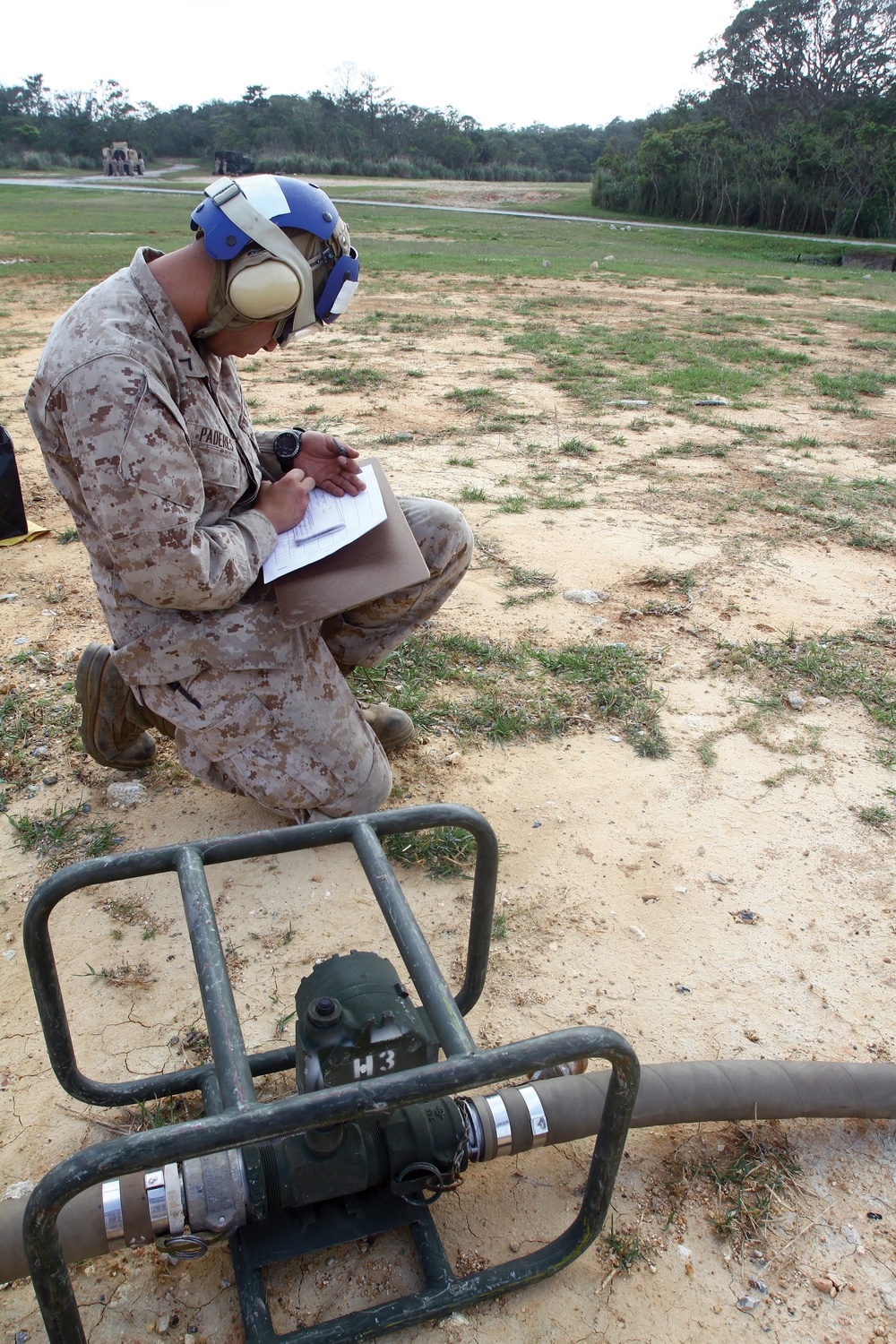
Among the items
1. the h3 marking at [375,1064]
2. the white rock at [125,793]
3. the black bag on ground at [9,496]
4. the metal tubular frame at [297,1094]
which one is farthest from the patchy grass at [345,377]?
the h3 marking at [375,1064]

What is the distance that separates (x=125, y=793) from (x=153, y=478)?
1129mm

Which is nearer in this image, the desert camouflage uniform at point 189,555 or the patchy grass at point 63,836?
the desert camouflage uniform at point 189,555

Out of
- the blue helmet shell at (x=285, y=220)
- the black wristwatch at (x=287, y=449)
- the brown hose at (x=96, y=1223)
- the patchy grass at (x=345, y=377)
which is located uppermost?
the blue helmet shell at (x=285, y=220)

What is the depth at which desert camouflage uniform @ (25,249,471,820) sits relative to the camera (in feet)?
6.23

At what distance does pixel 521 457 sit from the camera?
5570 millimetres

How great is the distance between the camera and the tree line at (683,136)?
94.1ft

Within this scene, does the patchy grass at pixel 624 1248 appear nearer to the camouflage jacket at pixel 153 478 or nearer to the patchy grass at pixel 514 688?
the camouflage jacket at pixel 153 478

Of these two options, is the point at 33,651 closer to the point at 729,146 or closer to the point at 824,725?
the point at 824,725

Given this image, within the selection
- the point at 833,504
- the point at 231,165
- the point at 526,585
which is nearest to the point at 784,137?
the point at 231,165

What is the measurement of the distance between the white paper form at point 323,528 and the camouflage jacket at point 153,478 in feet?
0.15

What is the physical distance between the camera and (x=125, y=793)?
105 inches

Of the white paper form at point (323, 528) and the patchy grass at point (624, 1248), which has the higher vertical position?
the white paper form at point (323, 528)

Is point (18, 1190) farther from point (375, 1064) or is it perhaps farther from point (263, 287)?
point (263, 287)

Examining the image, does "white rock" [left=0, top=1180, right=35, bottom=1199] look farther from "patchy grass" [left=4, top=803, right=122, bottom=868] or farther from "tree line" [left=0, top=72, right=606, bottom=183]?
"tree line" [left=0, top=72, right=606, bottom=183]
